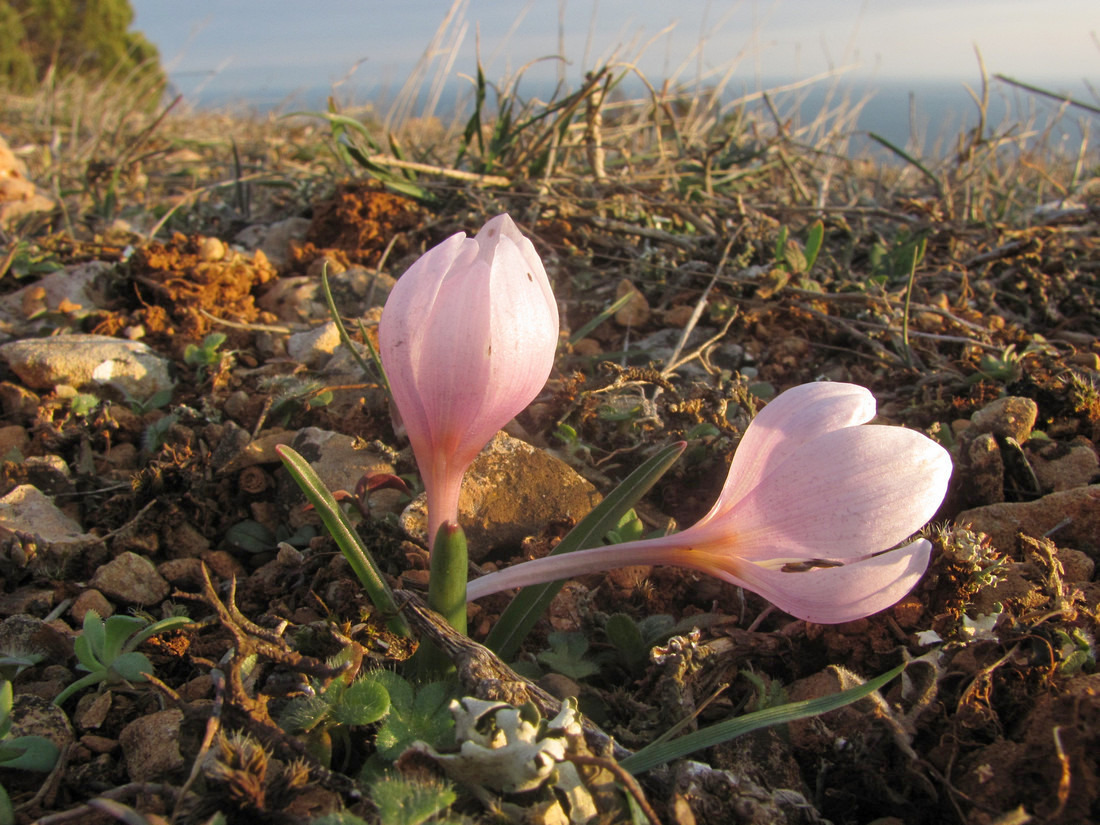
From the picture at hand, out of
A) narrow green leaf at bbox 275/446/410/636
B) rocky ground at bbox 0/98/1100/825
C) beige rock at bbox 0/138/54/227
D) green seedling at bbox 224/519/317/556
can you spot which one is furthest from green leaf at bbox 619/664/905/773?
beige rock at bbox 0/138/54/227

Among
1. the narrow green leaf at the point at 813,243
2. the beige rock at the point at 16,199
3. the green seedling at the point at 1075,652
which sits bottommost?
the green seedling at the point at 1075,652

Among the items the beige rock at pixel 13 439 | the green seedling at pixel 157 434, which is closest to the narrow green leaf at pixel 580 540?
the green seedling at pixel 157 434

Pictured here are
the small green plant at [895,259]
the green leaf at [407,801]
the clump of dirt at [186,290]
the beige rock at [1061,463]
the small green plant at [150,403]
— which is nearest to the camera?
the green leaf at [407,801]

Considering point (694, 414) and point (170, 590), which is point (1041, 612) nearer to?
point (694, 414)

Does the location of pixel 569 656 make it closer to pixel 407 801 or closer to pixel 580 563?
pixel 580 563

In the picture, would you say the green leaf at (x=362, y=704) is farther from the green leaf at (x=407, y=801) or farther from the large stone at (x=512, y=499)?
the large stone at (x=512, y=499)

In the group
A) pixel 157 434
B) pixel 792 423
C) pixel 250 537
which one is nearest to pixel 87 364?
pixel 157 434
